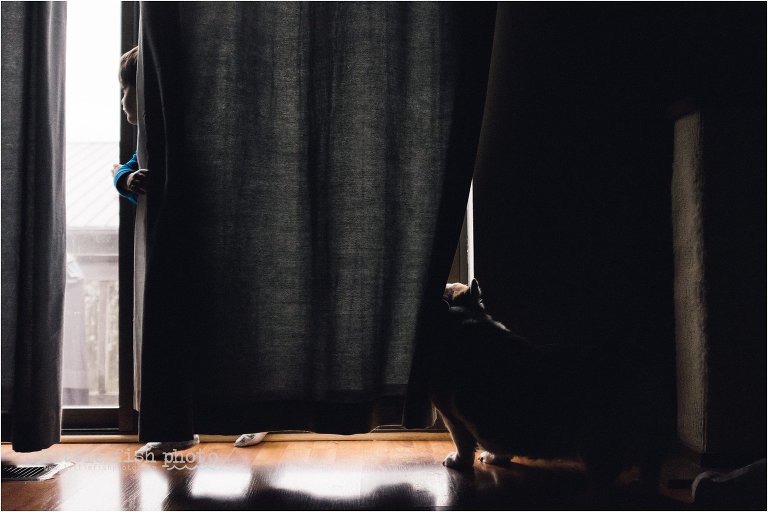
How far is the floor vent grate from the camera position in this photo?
135 cm

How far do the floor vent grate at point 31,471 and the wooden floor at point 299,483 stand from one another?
0.09 ft

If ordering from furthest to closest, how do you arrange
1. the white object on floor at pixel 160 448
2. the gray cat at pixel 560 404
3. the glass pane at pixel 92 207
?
1. the glass pane at pixel 92 207
2. the white object on floor at pixel 160 448
3. the gray cat at pixel 560 404

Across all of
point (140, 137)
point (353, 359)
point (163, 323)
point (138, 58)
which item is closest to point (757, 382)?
point (353, 359)

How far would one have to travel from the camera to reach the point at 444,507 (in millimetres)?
1156

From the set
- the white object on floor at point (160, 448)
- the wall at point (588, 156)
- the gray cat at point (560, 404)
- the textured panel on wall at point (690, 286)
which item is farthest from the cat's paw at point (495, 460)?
the white object on floor at point (160, 448)

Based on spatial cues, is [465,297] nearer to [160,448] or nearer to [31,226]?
[160,448]

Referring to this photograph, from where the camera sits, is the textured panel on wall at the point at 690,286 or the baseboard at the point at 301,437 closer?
the textured panel on wall at the point at 690,286

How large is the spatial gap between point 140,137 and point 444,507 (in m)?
1.29

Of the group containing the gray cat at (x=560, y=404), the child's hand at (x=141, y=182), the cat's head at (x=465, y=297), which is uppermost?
the child's hand at (x=141, y=182)

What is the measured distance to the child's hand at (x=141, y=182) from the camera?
140cm

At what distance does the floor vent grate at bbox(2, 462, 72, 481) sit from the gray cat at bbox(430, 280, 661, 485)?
1134mm

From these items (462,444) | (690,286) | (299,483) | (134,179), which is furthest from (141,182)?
(690,286)

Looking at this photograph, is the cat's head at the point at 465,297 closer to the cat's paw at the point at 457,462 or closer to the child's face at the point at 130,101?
the cat's paw at the point at 457,462

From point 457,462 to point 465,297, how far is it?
46cm
